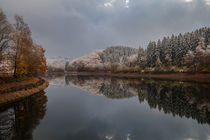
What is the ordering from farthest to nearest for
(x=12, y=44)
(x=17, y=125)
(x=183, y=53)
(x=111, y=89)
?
(x=183, y=53)
(x=111, y=89)
(x=12, y=44)
(x=17, y=125)

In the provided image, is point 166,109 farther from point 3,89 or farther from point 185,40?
point 185,40

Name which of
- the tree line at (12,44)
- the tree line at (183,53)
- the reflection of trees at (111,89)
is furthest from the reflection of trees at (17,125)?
the tree line at (183,53)

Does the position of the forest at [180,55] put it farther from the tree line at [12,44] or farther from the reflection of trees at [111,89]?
the tree line at [12,44]

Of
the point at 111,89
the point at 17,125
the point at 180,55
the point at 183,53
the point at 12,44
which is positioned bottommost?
the point at 111,89

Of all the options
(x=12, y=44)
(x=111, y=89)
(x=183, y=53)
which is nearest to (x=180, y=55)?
(x=183, y=53)

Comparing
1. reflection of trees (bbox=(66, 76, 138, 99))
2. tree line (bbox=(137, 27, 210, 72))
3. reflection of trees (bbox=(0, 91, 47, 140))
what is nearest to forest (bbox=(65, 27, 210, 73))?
tree line (bbox=(137, 27, 210, 72))

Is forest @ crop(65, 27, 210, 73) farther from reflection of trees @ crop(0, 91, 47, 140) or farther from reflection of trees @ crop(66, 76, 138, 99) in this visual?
reflection of trees @ crop(0, 91, 47, 140)

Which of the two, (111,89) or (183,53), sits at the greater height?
(183,53)

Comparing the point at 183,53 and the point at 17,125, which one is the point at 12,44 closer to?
the point at 17,125

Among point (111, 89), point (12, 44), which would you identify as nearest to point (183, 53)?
point (111, 89)

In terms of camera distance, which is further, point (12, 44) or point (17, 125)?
point (12, 44)

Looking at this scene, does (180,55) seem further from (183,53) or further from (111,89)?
(111,89)

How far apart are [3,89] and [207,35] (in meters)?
93.8

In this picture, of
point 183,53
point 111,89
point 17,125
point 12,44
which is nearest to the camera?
point 17,125
